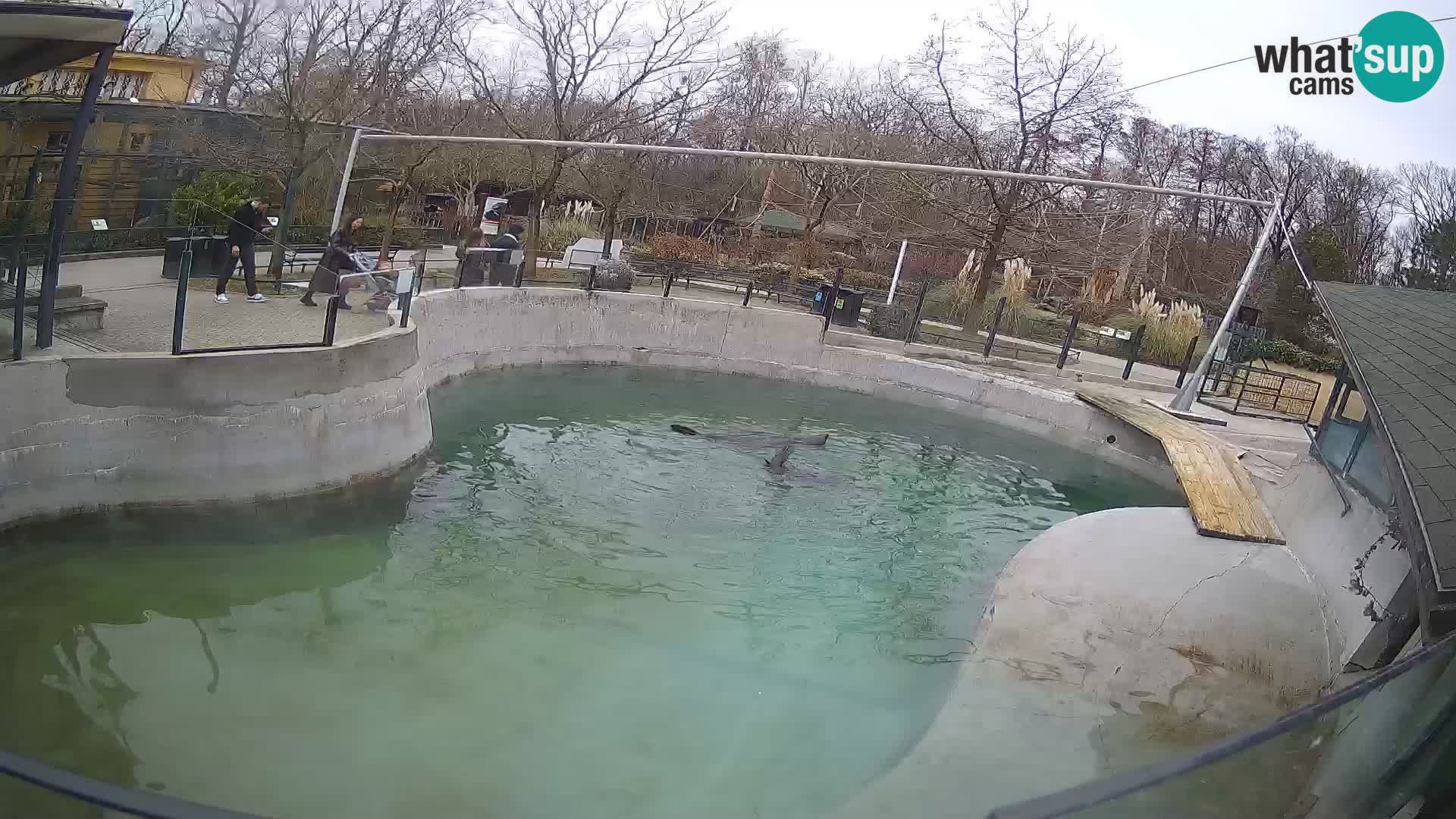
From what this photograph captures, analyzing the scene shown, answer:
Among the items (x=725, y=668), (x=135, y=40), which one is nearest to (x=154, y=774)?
(x=725, y=668)

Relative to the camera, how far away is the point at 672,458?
1499 centimetres

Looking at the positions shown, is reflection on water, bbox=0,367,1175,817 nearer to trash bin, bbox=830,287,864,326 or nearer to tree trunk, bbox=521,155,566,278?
trash bin, bbox=830,287,864,326

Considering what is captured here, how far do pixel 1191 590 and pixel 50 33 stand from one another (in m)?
10.2

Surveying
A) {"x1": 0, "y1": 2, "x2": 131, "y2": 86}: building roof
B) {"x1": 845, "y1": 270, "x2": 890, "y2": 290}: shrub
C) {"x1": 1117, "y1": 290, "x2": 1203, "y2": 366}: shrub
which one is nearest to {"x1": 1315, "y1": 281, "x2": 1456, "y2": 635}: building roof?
{"x1": 0, "y1": 2, "x2": 131, "y2": 86}: building roof

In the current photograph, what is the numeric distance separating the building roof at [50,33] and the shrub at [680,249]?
21.4 metres

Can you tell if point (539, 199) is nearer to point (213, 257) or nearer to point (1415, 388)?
point (213, 257)

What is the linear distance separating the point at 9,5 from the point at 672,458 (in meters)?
9.40

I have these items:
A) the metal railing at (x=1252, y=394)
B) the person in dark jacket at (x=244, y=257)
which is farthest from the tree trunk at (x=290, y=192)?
the metal railing at (x=1252, y=394)

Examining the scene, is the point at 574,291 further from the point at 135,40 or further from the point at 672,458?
the point at 135,40

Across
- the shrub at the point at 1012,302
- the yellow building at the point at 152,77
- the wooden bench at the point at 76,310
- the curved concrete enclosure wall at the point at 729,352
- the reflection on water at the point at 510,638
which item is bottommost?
the reflection on water at the point at 510,638

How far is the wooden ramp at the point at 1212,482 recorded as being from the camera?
10.1 m

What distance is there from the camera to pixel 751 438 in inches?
650

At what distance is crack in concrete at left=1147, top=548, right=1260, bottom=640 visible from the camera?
807 cm

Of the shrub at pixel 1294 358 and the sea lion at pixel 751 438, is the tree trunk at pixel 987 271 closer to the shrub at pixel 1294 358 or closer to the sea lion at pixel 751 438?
the shrub at pixel 1294 358
